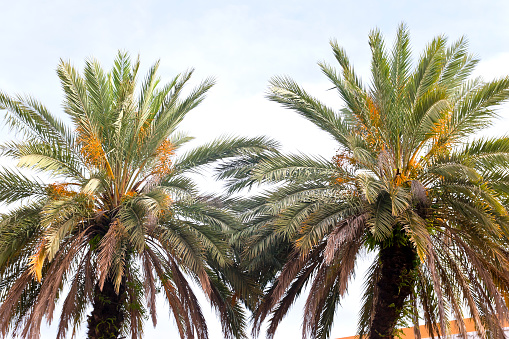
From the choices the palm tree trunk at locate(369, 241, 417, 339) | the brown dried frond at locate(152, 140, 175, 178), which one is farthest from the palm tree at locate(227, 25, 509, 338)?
the brown dried frond at locate(152, 140, 175, 178)

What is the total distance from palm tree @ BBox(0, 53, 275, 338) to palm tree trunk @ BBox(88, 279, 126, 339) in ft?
0.07

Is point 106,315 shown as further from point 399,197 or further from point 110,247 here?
point 399,197

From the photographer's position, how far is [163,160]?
14.2 meters

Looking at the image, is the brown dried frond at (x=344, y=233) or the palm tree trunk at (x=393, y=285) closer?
the brown dried frond at (x=344, y=233)

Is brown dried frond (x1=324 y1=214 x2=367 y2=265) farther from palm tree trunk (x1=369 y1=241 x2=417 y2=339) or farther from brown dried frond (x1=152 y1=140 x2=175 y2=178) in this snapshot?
brown dried frond (x1=152 y1=140 x2=175 y2=178)

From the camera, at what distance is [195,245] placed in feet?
43.1

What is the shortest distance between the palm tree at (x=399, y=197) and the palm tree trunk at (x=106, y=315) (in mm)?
2993

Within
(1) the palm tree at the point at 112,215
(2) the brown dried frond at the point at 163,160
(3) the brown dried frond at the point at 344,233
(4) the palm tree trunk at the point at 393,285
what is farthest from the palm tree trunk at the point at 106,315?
(4) the palm tree trunk at the point at 393,285

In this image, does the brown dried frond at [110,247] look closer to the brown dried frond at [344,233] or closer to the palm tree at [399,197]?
the palm tree at [399,197]

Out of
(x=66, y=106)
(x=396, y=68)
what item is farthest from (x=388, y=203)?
(x=66, y=106)

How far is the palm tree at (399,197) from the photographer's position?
12508 millimetres

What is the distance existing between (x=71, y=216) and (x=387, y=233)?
623 centimetres

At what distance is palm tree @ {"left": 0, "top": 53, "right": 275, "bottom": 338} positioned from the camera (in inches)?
514

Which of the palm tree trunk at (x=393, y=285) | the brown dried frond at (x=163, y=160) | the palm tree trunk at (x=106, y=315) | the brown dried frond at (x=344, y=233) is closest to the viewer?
the brown dried frond at (x=344, y=233)
